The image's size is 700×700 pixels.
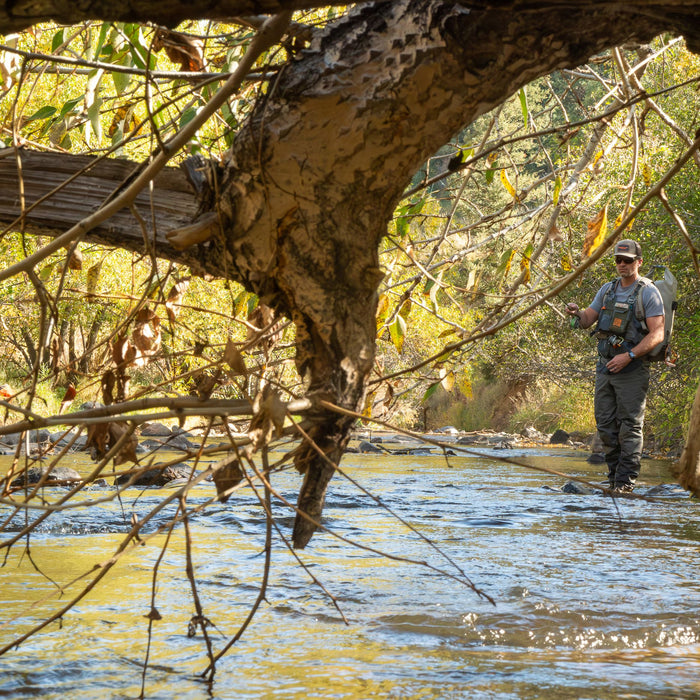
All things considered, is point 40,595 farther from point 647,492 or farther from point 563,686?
point 647,492

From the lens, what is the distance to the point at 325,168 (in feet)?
6.88

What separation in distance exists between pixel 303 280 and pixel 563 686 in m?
1.65

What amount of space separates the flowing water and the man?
1.47 m

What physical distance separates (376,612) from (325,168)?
2263 millimetres

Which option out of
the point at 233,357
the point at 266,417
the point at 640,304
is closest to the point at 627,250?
the point at 640,304

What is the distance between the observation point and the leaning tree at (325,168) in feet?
6.35

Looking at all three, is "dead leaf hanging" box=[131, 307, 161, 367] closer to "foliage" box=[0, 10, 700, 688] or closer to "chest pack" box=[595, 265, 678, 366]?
"foliage" box=[0, 10, 700, 688]

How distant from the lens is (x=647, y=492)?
8906mm

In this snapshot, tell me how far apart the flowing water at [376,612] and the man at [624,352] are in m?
1.47

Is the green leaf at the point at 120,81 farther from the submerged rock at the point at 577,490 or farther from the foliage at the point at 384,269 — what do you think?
the submerged rock at the point at 577,490

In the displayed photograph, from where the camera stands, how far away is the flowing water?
9.36 ft

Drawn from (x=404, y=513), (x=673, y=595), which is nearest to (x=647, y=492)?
(x=404, y=513)

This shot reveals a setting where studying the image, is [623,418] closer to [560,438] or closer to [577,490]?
[577,490]

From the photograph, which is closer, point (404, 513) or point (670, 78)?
point (404, 513)
